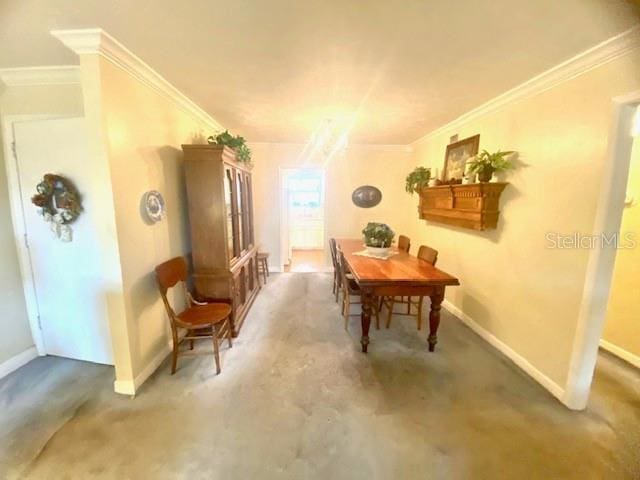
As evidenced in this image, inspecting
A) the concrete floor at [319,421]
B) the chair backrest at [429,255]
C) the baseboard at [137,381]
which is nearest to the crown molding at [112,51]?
the baseboard at [137,381]

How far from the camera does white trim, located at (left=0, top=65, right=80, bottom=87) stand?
78.2 inches

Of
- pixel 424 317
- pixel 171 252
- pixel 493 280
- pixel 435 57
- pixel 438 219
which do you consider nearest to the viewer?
pixel 435 57

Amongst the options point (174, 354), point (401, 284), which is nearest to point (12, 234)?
point (174, 354)

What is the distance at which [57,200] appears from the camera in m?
1.99

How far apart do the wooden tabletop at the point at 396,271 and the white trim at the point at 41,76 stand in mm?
2744

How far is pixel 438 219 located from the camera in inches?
145

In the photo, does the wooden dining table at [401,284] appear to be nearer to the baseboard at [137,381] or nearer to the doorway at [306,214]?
the baseboard at [137,381]

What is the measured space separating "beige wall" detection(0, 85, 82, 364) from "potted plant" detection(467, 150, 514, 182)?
346 cm

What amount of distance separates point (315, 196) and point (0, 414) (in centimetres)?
671

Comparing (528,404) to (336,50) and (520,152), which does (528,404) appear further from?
(336,50)

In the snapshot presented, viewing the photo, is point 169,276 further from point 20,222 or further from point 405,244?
point 405,244

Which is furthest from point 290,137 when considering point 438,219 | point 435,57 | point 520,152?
point 520,152

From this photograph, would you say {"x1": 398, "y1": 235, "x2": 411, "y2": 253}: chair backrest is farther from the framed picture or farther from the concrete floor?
the concrete floor

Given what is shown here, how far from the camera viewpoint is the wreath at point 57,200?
195 centimetres
